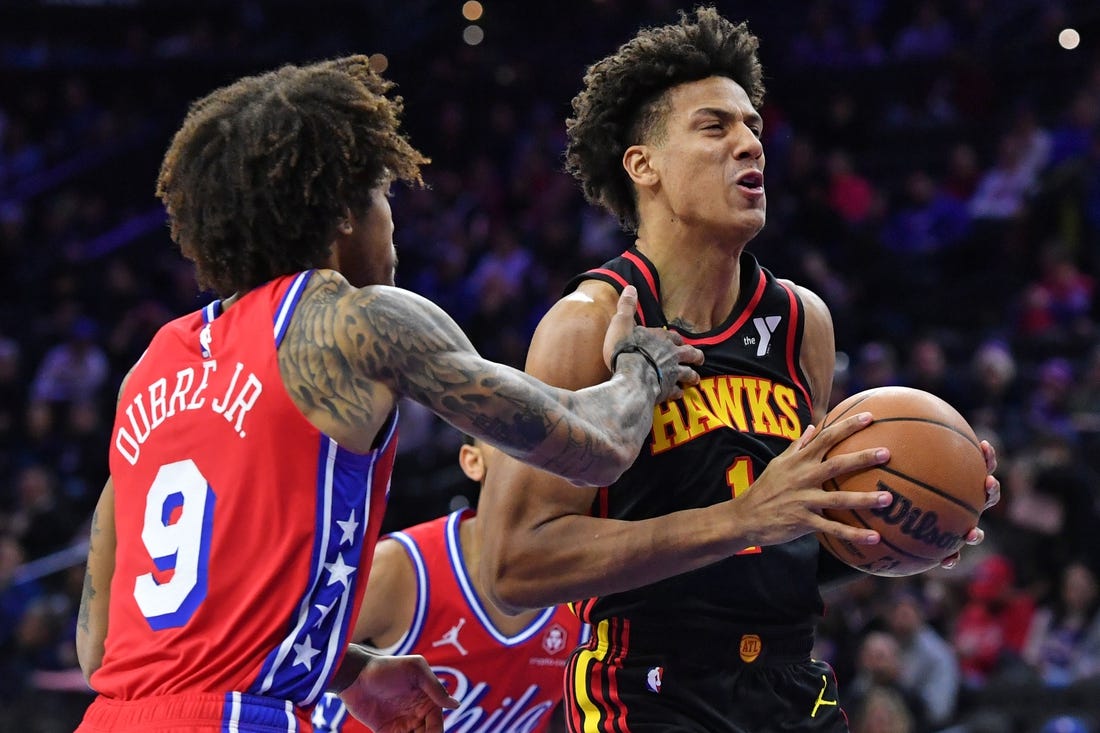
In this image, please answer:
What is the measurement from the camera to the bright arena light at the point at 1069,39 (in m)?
13.5

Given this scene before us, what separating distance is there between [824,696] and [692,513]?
0.71 metres

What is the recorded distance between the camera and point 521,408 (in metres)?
2.89

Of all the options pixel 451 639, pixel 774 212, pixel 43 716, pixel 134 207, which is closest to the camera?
pixel 451 639

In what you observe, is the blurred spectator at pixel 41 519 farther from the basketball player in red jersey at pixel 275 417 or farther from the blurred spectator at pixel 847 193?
the basketball player in red jersey at pixel 275 417

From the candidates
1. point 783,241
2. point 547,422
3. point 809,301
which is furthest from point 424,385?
point 783,241

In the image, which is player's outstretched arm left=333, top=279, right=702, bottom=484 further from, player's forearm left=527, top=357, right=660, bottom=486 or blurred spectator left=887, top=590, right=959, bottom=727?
blurred spectator left=887, top=590, right=959, bottom=727

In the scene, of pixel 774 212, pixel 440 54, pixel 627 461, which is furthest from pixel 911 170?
pixel 627 461

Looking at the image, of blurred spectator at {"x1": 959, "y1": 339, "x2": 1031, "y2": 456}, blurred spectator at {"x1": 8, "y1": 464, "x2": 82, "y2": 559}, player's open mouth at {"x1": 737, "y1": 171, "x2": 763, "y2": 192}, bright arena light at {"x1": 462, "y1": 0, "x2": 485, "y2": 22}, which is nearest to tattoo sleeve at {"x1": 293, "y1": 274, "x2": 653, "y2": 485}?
player's open mouth at {"x1": 737, "y1": 171, "x2": 763, "y2": 192}

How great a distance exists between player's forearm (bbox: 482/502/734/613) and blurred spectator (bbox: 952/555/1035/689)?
4.78m

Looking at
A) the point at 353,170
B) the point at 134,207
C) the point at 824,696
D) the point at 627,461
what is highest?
the point at 353,170

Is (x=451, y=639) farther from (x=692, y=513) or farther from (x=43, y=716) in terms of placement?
(x=43, y=716)

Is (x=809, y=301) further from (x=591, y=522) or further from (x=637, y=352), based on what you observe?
(x=591, y=522)

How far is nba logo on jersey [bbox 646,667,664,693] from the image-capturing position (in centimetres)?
346

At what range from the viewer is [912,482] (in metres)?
3.14
